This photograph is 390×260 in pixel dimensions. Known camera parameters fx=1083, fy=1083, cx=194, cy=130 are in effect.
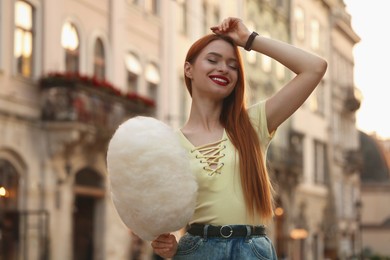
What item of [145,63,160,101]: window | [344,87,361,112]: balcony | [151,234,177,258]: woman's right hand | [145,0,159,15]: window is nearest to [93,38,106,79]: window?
[145,63,160,101]: window

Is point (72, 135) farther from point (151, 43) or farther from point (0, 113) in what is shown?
point (151, 43)

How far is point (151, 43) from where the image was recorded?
30.1 metres

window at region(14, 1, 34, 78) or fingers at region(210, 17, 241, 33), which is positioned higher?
window at region(14, 1, 34, 78)

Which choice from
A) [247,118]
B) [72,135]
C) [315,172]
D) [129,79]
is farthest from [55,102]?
[315,172]

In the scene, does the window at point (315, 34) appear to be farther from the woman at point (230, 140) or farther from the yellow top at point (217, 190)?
the yellow top at point (217, 190)

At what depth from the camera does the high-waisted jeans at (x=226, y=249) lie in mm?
3998

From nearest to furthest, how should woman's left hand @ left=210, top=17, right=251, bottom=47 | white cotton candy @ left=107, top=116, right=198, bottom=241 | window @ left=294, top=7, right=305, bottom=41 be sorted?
white cotton candy @ left=107, top=116, right=198, bottom=241 → woman's left hand @ left=210, top=17, right=251, bottom=47 → window @ left=294, top=7, right=305, bottom=41

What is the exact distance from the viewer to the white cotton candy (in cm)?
379

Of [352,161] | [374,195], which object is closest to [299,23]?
[352,161]

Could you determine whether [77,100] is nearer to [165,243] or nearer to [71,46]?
[71,46]

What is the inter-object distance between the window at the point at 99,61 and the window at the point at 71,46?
1.14 metres

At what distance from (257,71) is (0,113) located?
21582 mm

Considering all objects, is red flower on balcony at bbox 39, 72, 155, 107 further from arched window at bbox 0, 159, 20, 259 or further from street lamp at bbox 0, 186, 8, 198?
street lamp at bbox 0, 186, 8, 198

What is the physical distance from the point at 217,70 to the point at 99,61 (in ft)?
74.2
